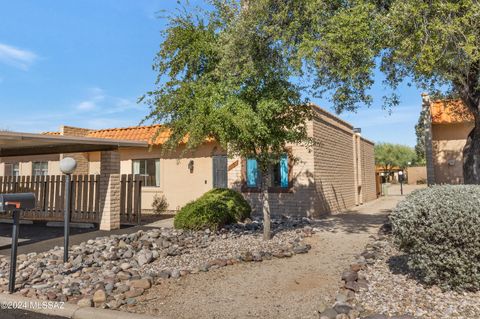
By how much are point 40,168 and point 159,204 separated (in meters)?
8.40

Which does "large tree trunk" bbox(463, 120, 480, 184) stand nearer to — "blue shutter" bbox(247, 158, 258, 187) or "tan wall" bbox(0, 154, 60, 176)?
"blue shutter" bbox(247, 158, 258, 187)

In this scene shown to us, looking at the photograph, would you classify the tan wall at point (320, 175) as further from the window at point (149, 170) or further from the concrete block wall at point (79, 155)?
the concrete block wall at point (79, 155)

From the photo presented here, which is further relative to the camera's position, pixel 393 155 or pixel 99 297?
pixel 393 155

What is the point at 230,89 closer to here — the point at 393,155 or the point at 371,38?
the point at 371,38

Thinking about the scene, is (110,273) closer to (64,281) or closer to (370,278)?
(64,281)

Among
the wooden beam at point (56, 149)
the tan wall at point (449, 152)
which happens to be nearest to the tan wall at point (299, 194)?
the wooden beam at point (56, 149)

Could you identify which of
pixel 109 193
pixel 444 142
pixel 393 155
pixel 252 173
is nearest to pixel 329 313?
pixel 109 193

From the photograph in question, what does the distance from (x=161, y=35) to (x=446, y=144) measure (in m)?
12.7

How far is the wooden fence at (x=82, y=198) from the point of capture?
1212 centimetres

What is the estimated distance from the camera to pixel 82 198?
1253cm

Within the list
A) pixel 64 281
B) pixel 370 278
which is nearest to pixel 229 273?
pixel 370 278

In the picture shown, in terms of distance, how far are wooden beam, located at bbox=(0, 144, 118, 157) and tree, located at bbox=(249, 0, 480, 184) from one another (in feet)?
20.8

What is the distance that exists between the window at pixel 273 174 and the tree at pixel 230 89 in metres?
4.82

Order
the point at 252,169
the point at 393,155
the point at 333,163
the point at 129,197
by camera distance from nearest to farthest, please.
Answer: the point at 129,197, the point at 252,169, the point at 333,163, the point at 393,155
